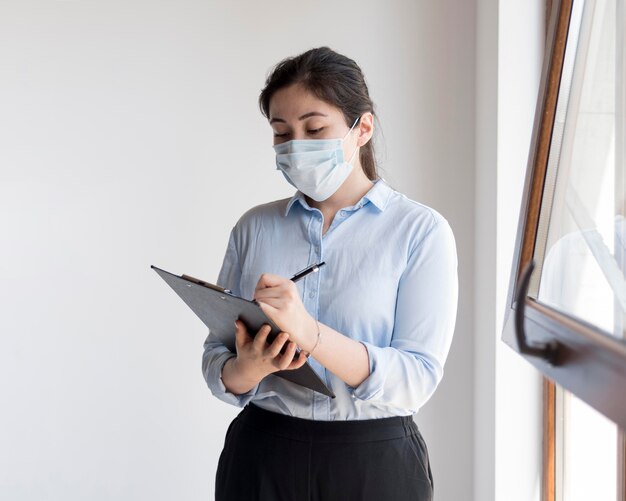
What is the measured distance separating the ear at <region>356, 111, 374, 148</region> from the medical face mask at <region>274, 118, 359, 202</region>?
5cm

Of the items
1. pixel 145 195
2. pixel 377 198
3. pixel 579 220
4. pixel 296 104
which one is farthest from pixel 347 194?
pixel 145 195

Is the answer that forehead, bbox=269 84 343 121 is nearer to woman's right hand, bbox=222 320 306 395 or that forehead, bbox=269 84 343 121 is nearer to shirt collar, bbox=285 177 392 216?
shirt collar, bbox=285 177 392 216

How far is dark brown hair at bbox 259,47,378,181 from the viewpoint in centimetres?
143

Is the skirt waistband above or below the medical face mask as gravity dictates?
below

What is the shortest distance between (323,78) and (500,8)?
0.80m

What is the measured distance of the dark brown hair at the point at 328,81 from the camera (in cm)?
143

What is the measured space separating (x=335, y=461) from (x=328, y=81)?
0.66 metres

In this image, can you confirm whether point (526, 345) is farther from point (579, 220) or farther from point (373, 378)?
point (373, 378)

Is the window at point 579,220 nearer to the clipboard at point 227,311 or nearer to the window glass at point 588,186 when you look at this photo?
the window glass at point 588,186

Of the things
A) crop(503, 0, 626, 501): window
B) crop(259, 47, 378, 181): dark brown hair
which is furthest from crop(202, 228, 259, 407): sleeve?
crop(503, 0, 626, 501): window

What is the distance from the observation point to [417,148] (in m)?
2.36

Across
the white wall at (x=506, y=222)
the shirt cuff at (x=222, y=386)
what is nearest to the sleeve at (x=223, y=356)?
the shirt cuff at (x=222, y=386)

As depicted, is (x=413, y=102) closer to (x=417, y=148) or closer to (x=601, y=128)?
(x=417, y=148)

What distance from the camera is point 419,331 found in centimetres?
133
